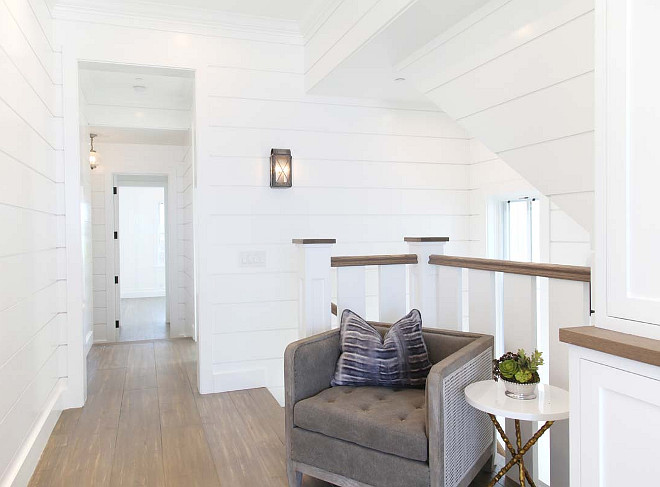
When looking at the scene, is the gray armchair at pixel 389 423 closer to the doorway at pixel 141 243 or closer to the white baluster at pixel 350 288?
the white baluster at pixel 350 288

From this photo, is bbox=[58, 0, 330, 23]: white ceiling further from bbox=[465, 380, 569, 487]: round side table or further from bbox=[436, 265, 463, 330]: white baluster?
bbox=[465, 380, 569, 487]: round side table

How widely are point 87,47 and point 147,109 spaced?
80.8 inches

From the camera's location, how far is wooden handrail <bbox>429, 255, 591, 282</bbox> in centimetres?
227

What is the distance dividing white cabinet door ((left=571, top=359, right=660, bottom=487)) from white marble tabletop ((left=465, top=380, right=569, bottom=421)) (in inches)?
24.2

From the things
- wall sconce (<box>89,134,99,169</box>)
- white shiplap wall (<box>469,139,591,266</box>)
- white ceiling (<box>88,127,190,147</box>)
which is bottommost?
white shiplap wall (<box>469,139,591,266</box>)

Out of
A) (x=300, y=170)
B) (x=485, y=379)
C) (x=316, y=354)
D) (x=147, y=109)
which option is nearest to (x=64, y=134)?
(x=300, y=170)

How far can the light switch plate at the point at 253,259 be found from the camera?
423 cm

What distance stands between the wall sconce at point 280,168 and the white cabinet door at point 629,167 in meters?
3.07

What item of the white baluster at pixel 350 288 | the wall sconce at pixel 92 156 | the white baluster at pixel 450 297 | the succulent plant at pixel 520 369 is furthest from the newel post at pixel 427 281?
the wall sconce at pixel 92 156

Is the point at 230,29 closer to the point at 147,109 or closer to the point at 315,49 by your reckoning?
the point at 315,49

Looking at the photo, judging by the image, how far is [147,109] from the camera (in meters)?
5.90

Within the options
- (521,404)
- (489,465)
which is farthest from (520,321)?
(489,465)

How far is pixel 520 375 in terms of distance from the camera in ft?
6.94

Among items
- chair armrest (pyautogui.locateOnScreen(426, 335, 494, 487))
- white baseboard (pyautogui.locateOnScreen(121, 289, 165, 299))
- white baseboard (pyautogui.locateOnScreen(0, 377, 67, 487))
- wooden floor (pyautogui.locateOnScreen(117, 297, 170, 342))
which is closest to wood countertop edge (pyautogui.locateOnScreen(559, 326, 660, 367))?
chair armrest (pyautogui.locateOnScreen(426, 335, 494, 487))
